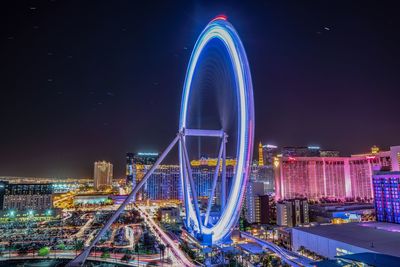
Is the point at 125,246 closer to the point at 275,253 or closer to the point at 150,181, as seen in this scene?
the point at 275,253

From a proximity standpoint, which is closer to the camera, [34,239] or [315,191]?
[34,239]

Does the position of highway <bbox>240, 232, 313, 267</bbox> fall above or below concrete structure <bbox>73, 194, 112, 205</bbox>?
below

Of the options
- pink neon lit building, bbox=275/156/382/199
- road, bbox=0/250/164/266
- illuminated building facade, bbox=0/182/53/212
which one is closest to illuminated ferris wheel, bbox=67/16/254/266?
road, bbox=0/250/164/266

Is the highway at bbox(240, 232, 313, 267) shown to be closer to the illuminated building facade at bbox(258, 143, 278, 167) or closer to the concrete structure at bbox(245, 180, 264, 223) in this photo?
the concrete structure at bbox(245, 180, 264, 223)

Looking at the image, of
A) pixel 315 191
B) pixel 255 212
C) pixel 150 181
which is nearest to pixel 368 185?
pixel 315 191

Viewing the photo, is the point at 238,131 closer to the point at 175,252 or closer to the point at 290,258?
the point at 175,252

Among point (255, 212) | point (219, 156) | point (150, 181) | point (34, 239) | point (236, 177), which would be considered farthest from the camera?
point (150, 181)
